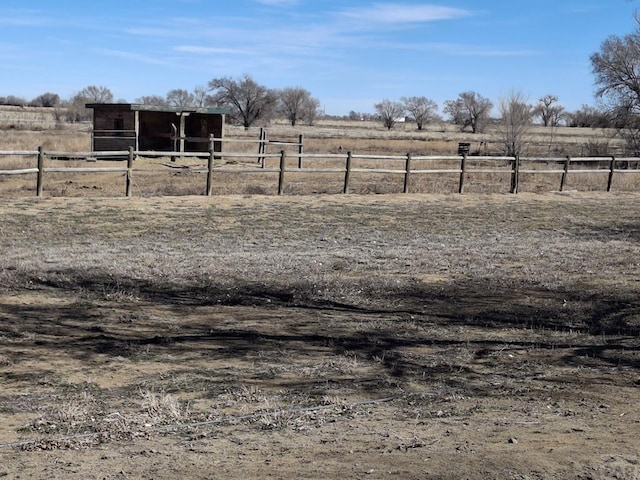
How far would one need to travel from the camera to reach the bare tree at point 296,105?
338 ft

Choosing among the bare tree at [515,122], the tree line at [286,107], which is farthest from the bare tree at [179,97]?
the bare tree at [515,122]

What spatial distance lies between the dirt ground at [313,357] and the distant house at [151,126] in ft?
64.2

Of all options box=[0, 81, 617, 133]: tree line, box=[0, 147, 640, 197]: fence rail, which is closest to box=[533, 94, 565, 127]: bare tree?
box=[0, 81, 617, 133]: tree line

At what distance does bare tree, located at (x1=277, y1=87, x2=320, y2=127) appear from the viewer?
338 feet

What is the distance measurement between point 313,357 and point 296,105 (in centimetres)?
9947

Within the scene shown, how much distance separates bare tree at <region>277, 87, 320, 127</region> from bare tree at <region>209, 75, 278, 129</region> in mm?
23774

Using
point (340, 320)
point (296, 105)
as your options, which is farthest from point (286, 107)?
point (340, 320)

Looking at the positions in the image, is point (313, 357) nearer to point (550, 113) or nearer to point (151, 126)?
point (151, 126)

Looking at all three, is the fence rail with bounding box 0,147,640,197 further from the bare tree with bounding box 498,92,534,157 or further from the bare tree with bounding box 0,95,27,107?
the bare tree with bounding box 0,95,27,107

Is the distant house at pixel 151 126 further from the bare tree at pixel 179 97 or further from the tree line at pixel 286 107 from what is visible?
the bare tree at pixel 179 97

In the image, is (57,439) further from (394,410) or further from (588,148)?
(588,148)

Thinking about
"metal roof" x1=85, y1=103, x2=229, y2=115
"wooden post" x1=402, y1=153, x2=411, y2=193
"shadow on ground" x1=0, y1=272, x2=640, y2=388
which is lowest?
"shadow on ground" x1=0, y1=272, x2=640, y2=388

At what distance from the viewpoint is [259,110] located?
76625 millimetres

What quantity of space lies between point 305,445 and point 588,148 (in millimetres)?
49292
